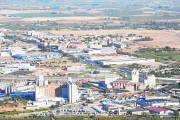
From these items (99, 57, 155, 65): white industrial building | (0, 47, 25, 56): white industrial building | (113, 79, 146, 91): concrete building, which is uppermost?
(0, 47, 25, 56): white industrial building

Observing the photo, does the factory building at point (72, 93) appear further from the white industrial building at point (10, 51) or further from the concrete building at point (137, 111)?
the white industrial building at point (10, 51)

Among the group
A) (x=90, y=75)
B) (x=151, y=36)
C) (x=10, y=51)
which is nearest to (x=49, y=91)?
(x=90, y=75)

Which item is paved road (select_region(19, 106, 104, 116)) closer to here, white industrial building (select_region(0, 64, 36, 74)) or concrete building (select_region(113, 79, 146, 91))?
concrete building (select_region(113, 79, 146, 91))

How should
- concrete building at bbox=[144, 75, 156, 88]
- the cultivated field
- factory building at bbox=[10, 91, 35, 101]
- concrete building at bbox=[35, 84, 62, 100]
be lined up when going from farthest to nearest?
the cultivated field → concrete building at bbox=[144, 75, 156, 88] → factory building at bbox=[10, 91, 35, 101] → concrete building at bbox=[35, 84, 62, 100]

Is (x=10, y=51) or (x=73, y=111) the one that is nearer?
(x=73, y=111)

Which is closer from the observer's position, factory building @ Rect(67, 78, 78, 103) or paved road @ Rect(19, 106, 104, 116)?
paved road @ Rect(19, 106, 104, 116)

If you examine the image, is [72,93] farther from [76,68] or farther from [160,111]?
[76,68]

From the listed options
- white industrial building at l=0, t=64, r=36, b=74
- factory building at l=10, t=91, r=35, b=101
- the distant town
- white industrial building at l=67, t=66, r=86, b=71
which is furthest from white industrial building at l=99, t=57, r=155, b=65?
factory building at l=10, t=91, r=35, b=101

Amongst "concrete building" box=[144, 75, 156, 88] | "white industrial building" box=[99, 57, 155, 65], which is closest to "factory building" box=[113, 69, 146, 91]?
"concrete building" box=[144, 75, 156, 88]

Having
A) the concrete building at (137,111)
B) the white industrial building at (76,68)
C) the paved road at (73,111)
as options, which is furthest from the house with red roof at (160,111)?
the white industrial building at (76,68)

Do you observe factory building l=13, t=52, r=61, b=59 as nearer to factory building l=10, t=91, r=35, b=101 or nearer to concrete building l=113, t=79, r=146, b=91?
concrete building l=113, t=79, r=146, b=91

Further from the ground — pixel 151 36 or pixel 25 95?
pixel 151 36

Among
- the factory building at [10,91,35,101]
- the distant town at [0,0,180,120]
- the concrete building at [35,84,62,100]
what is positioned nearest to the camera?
the distant town at [0,0,180,120]

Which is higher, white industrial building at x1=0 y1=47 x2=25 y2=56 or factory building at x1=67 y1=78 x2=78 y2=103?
white industrial building at x1=0 y1=47 x2=25 y2=56
